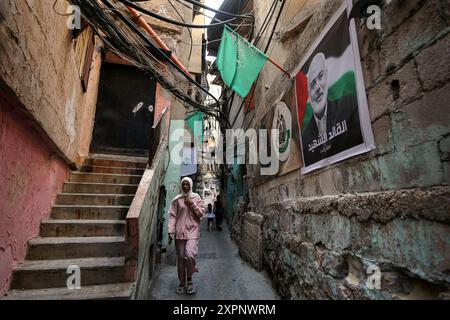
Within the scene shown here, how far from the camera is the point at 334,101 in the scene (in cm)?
245

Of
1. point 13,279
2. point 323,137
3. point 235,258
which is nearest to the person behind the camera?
point 13,279

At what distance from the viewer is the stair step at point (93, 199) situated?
3898 mm

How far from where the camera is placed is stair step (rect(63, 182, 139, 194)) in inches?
164

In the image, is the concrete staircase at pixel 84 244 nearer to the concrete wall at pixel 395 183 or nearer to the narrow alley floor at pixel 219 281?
the narrow alley floor at pixel 219 281

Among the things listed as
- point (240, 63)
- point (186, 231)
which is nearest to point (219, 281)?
point (186, 231)

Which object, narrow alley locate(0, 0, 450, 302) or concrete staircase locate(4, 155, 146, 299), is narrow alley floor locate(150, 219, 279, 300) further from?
concrete staircase locate(4, 155, 146, 299)

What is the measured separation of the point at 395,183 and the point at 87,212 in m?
4.13

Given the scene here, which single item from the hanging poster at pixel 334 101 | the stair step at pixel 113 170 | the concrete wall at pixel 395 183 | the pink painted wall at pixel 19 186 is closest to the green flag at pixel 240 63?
the hanging poster at pixel 334 101

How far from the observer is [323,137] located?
2.68 m

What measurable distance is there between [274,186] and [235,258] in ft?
8.69

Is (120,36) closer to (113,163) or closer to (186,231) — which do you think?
(113,163)

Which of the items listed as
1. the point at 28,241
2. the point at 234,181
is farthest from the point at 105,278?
the point at 234,181

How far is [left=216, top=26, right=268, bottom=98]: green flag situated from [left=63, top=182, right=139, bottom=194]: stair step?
2.79m
